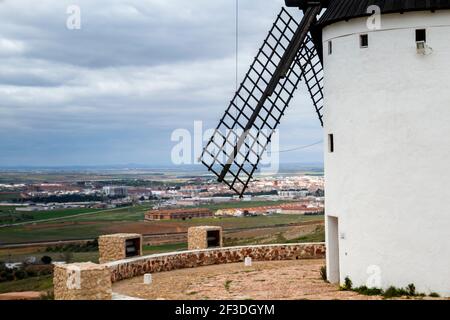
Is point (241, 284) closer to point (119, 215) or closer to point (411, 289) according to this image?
point (411, 289)

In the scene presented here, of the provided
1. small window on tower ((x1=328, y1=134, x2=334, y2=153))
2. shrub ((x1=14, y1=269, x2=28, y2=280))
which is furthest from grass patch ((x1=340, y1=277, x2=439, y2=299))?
shrub ((x1=14, y1=269, x2=28, y2=280))

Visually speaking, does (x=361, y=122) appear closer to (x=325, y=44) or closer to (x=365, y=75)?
(x=365, y=75)

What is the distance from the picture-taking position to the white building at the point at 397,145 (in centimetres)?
1391

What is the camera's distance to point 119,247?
19188 millimetres

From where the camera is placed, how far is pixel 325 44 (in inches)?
626

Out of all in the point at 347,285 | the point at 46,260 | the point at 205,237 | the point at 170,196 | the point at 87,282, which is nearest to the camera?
the point at 87,282

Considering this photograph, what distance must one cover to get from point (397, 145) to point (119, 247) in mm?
8910

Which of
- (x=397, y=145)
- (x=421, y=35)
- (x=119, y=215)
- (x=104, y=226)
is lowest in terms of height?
(x=104, y=226)

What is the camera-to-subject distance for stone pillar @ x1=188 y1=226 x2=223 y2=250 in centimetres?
2142

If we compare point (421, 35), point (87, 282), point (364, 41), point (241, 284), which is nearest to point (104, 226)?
point (241, 284)

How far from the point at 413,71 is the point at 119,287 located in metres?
8.69

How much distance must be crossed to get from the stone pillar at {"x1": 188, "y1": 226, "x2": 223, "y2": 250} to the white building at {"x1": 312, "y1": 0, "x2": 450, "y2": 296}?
7.24 metres

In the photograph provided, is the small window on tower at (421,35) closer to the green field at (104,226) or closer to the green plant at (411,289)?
the green plant at (411,289)
